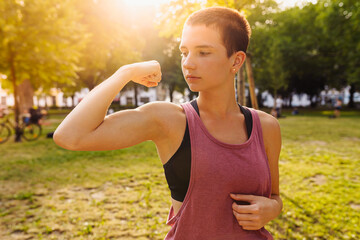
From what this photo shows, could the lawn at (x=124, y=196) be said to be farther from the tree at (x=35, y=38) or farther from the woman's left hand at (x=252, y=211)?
the tree at (x=35, y=38)

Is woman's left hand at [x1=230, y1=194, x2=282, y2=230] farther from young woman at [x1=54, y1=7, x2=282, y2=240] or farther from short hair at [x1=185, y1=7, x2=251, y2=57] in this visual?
short hair at [x1=185, y1=7, x2=251, y2=57]

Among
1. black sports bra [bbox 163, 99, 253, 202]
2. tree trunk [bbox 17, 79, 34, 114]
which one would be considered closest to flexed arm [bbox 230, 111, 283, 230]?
black sports bra [bbox 163, 99, 253, 202]

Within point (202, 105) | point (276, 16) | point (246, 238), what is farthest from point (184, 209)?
point (276, 16)

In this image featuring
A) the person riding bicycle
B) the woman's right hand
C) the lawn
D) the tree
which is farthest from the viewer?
the person riding bicycle

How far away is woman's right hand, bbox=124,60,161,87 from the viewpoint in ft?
Answer: 5.12

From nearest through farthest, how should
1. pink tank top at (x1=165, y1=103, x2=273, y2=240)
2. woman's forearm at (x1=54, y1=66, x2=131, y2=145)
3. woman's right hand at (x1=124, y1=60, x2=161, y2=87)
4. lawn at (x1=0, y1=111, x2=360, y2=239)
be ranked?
woman's forearm at (x1=54, y1=66, x2=131, y2=145) < pink tank top at (x1=165, y1=103, x2=273, y2=240) < woman's right hand at (x1=124, y1=60, x2=161, y2=87) < lawn at (x1=0, y1=111, x2=360, y2=239)

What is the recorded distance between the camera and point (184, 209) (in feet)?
4.91

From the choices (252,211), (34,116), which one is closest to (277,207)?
(252,211)

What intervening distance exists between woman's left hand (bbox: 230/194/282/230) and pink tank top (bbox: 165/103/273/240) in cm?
3

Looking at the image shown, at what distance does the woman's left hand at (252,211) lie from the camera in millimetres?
1498

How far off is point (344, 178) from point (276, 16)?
35.5m

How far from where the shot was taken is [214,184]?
1.45m

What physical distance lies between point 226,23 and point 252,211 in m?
1.10

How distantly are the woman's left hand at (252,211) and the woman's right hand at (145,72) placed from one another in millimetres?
843
